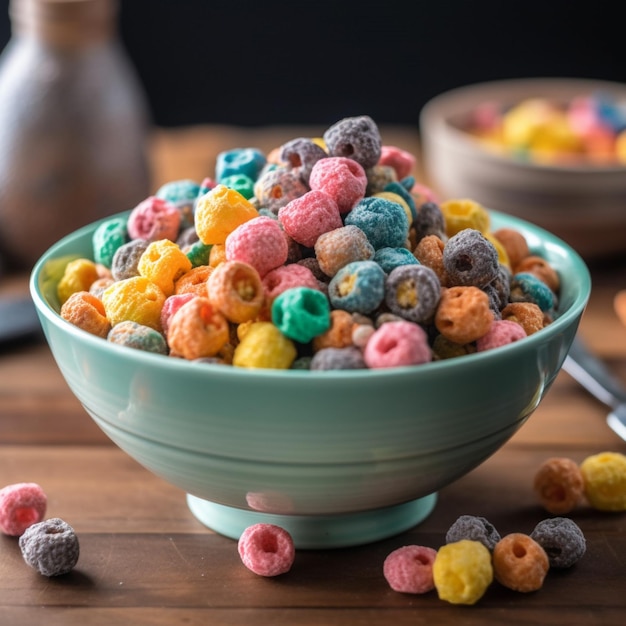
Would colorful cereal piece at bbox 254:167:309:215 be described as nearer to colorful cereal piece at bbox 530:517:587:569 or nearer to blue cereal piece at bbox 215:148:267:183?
blue cereal piece at bbox 215:148:267:183

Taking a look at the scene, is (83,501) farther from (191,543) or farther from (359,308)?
(359,308)

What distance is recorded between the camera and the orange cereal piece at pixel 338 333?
0.56 metres

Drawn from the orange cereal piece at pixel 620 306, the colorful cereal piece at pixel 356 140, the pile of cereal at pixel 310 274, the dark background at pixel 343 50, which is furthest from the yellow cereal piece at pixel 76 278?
the dark background at pixel 343 50

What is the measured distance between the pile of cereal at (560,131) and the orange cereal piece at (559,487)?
2.18 ft

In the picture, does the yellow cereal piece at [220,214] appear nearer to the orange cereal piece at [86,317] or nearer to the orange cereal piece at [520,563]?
the orange cereal piece at [86,317]

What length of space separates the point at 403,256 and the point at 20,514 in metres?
0.32

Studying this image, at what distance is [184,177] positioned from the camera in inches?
56.1

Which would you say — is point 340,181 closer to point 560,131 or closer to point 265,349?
point 265,349

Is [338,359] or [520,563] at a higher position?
[338,359]

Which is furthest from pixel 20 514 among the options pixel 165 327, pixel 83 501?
pixel 165 327

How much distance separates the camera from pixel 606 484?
0.69m

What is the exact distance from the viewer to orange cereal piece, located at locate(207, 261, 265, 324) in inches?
22.2

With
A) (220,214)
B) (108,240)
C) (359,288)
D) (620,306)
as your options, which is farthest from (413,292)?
(620,306)

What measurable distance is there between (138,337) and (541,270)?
0.33 m
